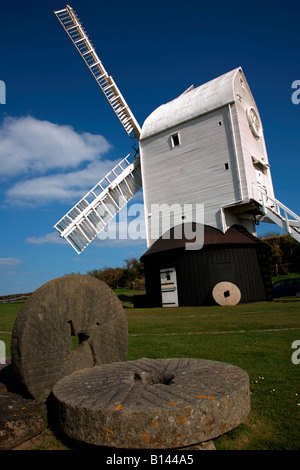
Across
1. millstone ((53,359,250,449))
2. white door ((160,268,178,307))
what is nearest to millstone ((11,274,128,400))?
millstone ((53,359,250,449))

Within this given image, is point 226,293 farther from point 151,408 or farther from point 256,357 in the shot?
point 151,408

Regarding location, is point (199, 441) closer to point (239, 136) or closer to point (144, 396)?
point (144, 396)

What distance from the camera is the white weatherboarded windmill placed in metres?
16.4

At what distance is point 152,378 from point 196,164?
15729mm

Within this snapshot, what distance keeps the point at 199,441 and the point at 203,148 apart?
1660 cm

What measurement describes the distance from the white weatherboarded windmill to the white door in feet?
7.56

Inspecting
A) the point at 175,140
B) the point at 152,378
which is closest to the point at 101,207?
the point at 175,140

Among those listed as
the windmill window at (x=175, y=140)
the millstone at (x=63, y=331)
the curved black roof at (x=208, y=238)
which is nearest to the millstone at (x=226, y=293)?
the curved black roof at (x=208, y=238)

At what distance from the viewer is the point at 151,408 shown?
2.20 m

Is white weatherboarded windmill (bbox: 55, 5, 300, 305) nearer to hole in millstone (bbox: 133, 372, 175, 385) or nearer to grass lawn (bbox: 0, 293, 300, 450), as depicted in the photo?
grass lawn (bbox: 0, 293, 300, 450)

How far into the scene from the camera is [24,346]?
2963 mm

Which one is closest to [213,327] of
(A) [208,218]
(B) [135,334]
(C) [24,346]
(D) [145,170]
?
(B) [135,334]

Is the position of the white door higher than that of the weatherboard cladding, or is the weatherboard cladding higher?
the weatherboard cladding

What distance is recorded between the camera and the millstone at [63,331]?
301cm
